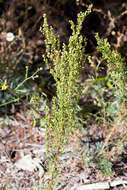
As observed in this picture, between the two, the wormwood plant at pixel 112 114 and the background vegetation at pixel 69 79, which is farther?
the wormwood plant at pixel 112 114

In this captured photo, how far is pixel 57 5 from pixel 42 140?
1973mm

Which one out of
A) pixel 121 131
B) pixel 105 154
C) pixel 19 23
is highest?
pixel 19 23

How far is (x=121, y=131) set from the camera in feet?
7.57

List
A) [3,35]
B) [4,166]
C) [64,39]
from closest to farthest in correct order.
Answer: [64,39]
[4,166]
[3,35]

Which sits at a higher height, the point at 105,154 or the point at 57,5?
the point at 57,5

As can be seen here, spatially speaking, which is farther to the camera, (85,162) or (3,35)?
(3,35)

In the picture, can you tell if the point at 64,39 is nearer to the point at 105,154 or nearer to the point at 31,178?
the point at 105,154

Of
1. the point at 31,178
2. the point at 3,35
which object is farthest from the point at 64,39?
the point at 3,35

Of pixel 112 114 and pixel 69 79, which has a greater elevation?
pixel 69 79

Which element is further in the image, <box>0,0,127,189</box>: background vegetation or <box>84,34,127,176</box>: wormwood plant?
<box>84,34,127,176</box>: wormwood plant

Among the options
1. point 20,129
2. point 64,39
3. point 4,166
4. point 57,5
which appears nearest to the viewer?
point 64,39

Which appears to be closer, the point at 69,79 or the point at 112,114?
the point at 69,79

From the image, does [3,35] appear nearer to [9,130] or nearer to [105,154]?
[9,130]

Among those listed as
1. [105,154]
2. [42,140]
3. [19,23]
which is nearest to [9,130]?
[42,140]
